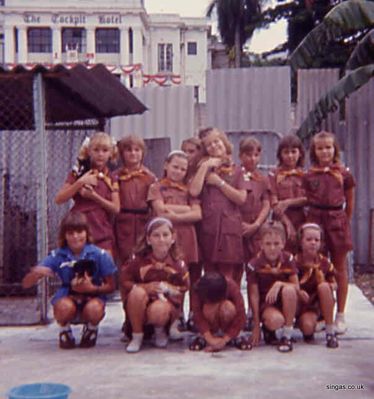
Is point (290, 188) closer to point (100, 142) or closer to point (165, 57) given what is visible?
point (100, 142)

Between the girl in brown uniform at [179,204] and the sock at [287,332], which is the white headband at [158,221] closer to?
the girl in brown uniform at [179,204]

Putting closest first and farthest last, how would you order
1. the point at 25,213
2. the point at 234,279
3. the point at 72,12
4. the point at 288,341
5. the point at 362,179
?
the point at 288,341 < the point at 234,279 < the point at 25,213 < the point at 362,179 < the point at 72,12

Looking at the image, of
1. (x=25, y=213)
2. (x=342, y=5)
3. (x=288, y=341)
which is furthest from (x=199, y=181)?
(x=342, y=5)

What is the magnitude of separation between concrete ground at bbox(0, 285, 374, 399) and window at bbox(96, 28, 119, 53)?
5752 centimetres

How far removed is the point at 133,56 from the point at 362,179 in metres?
53.7

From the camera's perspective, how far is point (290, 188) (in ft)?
22.8

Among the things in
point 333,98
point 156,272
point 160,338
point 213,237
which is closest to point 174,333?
point 160,338

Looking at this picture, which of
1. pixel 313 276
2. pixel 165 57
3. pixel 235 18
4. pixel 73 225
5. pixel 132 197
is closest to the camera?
pixel 73 225

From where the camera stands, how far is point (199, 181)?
6.58 meters

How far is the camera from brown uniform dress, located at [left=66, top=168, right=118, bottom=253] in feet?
22.1

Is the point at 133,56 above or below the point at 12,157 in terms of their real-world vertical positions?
above

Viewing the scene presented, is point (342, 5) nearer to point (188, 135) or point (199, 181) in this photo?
point (188, 135)

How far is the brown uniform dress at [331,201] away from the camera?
269 inches

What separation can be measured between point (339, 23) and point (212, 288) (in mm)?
5776
